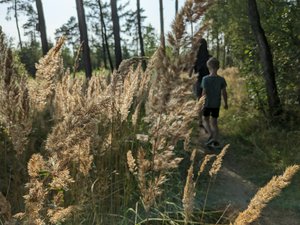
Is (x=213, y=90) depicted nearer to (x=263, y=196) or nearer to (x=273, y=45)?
(x=273, y=45)

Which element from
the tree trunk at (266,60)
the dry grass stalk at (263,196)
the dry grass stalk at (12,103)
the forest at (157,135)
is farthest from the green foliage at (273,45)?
the dry grass stalk at (263,196)

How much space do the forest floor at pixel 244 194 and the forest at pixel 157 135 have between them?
20mm

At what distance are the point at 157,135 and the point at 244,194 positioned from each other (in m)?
3.77

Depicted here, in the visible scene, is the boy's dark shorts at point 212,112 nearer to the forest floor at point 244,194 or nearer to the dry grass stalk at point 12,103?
the forest floor at point 244,194

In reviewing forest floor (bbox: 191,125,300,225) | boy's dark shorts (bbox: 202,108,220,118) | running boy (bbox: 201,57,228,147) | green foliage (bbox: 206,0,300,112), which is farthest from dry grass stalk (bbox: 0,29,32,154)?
green foliage (bbox: 206,0,300,112)

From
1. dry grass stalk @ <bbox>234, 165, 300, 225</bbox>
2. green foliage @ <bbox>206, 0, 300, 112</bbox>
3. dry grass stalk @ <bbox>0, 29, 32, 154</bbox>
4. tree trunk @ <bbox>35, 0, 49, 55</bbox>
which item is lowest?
dry grass stalk @ <bbox>234, 165, 300, 225</bbox>

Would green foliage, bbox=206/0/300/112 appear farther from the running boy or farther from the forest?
the running boy

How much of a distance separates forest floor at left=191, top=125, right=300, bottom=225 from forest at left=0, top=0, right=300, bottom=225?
2 cm

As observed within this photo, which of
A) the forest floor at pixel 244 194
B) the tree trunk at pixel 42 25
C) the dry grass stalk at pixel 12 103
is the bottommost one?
the forest floor at pixel 244 194

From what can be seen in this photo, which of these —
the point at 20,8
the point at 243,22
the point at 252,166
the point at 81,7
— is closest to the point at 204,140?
the point at 252,166

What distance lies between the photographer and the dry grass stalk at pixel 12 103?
5.41ft

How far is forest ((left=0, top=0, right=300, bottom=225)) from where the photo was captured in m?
1.43

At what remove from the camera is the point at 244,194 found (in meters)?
5.14

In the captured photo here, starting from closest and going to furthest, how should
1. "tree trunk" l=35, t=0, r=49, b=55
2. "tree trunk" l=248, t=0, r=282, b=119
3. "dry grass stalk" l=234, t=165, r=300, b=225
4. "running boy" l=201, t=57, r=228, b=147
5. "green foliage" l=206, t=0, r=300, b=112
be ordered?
1. "dry grass stalk" l=234, t=165, r=300, b=225
2. "running boy" l=201, t=57, r=228, b=147
3. "tree trunk" l=248, t=0, r=282, b=119
4. "green foliage" l=206, t=0, r=300, b=112
5. "tree trunk" l=35, t=0, r=49, b=55
